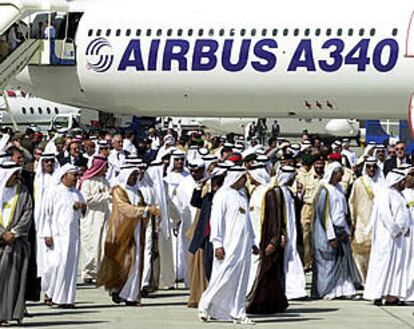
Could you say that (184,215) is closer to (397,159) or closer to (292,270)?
(292,270)

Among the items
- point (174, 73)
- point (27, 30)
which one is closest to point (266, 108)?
point (174, 73)

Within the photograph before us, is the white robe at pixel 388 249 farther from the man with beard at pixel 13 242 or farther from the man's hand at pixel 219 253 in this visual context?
the man with beard at pixel 13 242

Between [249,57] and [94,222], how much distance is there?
457 inches

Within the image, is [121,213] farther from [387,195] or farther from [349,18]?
[349,18]

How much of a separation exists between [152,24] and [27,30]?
13.1ft

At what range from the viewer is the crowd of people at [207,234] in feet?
47.7

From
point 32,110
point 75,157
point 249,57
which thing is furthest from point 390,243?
point 32,110

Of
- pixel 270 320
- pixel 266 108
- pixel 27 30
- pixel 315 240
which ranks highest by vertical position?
pixel 27 30

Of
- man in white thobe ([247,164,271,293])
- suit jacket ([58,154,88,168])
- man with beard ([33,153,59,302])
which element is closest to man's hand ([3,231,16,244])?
man with beard ([33,153,59,302])

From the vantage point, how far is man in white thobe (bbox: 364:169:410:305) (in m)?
16.2

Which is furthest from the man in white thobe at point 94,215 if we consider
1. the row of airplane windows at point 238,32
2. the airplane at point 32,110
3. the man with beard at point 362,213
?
the airplane at point 32,110

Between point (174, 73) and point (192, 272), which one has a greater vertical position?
point (174, 73)

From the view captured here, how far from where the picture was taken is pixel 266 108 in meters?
30.8

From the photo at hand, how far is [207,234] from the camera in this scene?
15320mm
